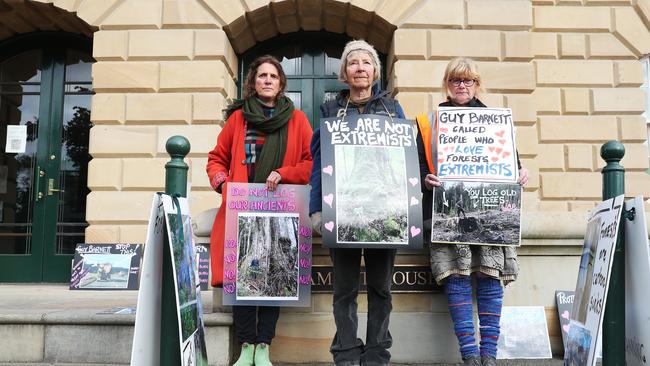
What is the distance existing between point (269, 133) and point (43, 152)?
6.24 meters

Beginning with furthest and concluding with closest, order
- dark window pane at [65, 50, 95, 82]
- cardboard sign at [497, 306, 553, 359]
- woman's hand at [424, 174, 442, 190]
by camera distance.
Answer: dark window pane at [65, 50, 95, 82]
cardboard sign at [497, 306, 553, 359]
woman's hand at [424, 174, 442, 190]

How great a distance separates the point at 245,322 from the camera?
3490 millimetres

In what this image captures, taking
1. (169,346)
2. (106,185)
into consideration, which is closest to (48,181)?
(106,185)

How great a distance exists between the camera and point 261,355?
11.1ft

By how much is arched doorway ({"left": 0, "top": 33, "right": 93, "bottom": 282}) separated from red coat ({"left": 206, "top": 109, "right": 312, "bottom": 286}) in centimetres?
539

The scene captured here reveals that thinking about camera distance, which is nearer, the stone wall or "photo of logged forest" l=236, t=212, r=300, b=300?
"photo of logged forest" l=236, t=212, r=300, b=300

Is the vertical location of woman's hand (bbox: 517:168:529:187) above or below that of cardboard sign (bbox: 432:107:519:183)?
below

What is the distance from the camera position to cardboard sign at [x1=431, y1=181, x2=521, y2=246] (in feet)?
11.2

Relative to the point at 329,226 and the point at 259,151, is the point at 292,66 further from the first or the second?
the point at 329,226

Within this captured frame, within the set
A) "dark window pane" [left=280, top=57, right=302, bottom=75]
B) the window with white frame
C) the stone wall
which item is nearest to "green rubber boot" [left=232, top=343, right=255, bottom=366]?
the stone wall

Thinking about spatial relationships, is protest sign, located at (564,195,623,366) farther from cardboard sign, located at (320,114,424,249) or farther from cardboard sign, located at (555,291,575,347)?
cardboard sign, located at (555,291,575,347)

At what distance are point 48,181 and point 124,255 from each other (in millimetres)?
2196

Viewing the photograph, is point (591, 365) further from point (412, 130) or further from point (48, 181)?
point (48, 181)

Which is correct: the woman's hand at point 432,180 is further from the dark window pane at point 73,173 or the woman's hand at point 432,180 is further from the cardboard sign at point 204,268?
the dark window pane at point 73,173
